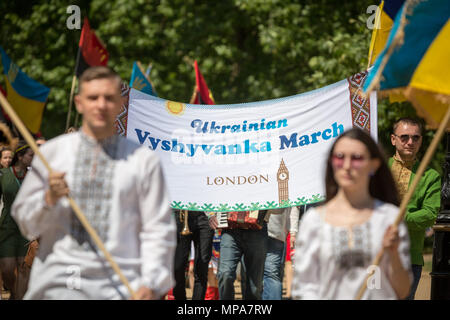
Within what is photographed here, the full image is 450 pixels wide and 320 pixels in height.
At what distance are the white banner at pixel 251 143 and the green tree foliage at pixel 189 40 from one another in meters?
8.82

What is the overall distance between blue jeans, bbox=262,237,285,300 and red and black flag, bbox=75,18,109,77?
3192 mm

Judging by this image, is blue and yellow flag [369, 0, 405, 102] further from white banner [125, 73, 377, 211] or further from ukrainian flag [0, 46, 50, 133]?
ukrainian flag [0, 46, 50, 133]

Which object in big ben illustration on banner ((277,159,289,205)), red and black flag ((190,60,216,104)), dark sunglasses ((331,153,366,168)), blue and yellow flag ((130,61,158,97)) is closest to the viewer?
dark sunglasses ((331,153,366,168))

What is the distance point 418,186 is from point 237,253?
1.97 m

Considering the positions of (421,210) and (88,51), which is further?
(88,51)

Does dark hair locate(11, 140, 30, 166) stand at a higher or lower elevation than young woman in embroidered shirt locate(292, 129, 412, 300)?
higher

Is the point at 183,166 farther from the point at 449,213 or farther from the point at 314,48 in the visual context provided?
the point at 314,48

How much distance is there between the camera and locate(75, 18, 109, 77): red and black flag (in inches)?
380

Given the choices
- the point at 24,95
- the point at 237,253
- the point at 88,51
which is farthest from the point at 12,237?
the point at 24,95

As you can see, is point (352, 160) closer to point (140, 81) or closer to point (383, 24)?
point (383, 24)

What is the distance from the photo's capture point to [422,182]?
6.75 meters

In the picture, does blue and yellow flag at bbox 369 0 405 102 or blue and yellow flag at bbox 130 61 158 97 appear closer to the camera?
blue and yellow flag at bbox 369 0 405 102

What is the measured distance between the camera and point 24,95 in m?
12.2

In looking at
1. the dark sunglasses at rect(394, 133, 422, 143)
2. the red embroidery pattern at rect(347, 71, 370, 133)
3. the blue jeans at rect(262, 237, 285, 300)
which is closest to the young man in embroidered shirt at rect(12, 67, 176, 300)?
the dark sunglasses at rect(394, 133, 422, 143)
